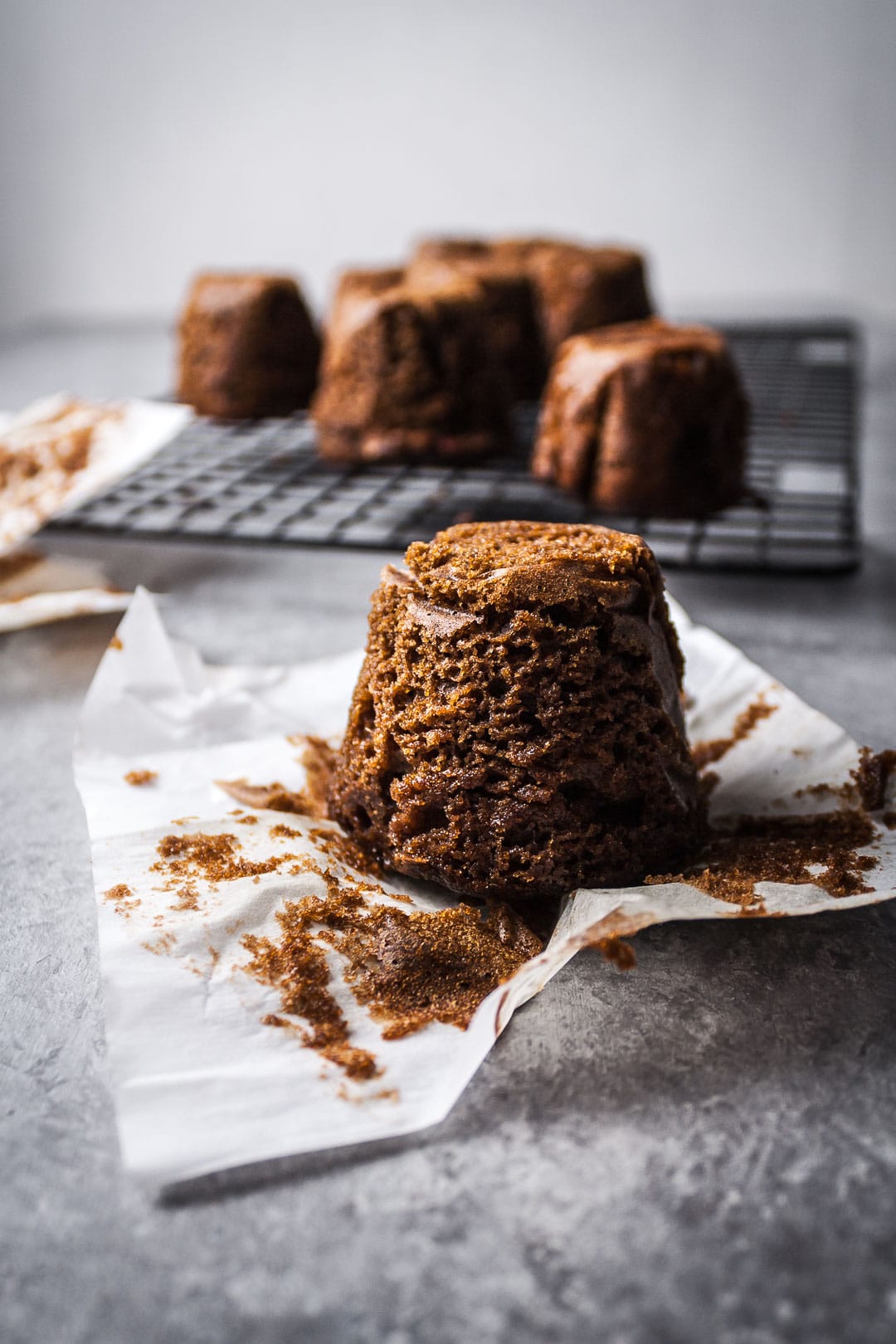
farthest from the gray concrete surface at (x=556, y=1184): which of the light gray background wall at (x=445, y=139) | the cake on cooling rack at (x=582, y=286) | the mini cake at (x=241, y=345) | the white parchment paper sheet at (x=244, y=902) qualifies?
the light gray background wall at (x=445, y=139)

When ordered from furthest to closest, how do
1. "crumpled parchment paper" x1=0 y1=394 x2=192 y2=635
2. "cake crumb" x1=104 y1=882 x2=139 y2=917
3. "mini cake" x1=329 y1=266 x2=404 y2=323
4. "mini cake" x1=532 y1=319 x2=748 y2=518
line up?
"mini cake" x1=329 y1=266 x2=404 y2=323 < "mini cake" x1=532 y1=319 x2=748 y2=518 < "crumpled parchment paper" x1=0 y1=394 x2=192 y2=635 < "cake crumb" x1=104 y1=882 x2=139 y2=917

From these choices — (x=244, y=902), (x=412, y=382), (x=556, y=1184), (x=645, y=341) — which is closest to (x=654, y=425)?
(x=645, y=341)

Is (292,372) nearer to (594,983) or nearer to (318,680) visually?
(318,680)

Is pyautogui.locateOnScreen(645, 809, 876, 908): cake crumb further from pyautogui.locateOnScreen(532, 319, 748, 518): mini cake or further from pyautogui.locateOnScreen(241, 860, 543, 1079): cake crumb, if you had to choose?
pyautogui.locateOnScreen(532, 319, 748, 518): mini cake

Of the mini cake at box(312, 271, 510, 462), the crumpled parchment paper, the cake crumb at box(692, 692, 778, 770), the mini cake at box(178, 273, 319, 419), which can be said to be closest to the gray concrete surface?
the cake crumb at box(692, 692, 778, 770)

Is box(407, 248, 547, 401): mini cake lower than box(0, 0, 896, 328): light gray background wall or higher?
lower

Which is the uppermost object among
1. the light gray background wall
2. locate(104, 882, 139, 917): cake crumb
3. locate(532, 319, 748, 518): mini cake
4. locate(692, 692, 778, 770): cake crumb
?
the light gray background wall

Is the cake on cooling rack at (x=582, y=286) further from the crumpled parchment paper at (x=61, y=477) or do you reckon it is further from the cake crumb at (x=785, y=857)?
the cake crumb at (x=785, y=857)

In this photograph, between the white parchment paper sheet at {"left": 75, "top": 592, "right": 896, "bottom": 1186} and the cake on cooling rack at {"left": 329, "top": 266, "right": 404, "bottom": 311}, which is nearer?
the white parchment paper sheet at {"left": 75, "top": 592, "right": 896, "bottom": 1186}
